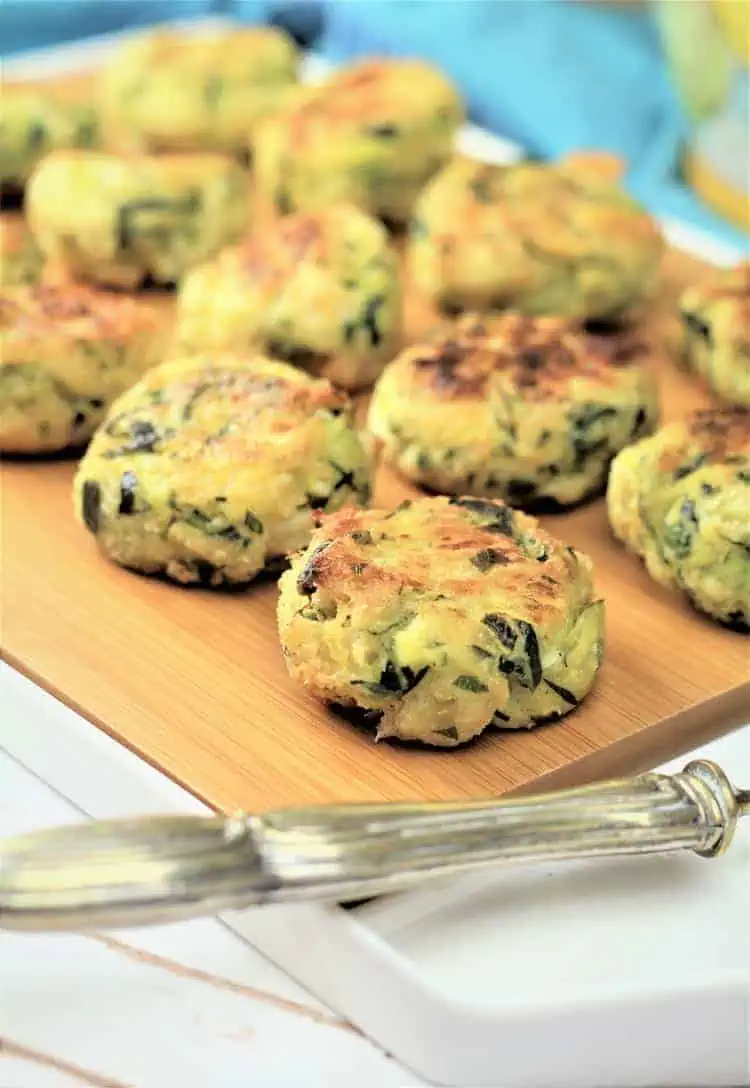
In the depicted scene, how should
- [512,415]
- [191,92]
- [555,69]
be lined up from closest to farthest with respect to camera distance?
[512,415] < [191,92] < [555,69]

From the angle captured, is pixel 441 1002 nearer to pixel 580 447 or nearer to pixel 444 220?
pixel 580 447

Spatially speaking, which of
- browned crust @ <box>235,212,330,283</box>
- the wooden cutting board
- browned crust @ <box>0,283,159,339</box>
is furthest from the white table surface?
browned crust @ <box>235,212,330,283</box>

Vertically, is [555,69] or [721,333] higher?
[721,333]

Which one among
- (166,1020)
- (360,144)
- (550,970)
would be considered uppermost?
(360,144)

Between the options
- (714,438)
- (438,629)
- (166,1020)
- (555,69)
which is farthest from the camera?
(555,69)

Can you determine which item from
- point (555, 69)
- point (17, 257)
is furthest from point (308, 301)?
point (555, 69)

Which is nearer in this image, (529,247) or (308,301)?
(308,301)

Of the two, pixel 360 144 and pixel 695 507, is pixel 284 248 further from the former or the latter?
pixel 695 507

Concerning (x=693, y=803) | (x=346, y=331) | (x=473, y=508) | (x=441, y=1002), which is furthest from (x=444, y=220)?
(x=441, y=1002)
